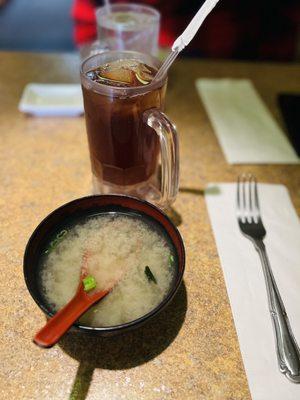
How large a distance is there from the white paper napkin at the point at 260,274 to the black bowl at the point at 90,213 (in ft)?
0.51

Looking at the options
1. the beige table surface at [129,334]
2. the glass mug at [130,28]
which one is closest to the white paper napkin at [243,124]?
the beige table surface at [129,334]

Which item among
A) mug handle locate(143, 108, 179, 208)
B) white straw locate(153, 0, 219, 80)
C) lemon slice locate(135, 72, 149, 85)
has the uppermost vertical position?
white straw locate(153, 0, 219, 80)

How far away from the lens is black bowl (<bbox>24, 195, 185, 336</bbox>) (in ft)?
1.63

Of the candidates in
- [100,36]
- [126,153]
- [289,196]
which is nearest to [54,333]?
[126,153]

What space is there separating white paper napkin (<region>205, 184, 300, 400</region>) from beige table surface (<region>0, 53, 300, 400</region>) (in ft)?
0.06

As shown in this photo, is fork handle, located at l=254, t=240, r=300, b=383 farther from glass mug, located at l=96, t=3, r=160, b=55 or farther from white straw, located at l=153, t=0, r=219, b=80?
glass mug, located at l=96, t=3, r=160, b=55

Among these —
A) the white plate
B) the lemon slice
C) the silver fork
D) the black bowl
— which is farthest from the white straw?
the white plate

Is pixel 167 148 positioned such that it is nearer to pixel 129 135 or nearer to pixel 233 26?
pixel 129 135

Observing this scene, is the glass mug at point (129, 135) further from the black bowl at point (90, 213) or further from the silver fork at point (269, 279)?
the silver fork at point (269, 279)

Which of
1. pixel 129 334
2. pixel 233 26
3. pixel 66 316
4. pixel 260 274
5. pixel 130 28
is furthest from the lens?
pixel 233 26

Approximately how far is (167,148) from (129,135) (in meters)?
0.08

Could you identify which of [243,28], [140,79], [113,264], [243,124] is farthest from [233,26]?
[113,264]

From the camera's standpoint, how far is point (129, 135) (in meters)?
0.70

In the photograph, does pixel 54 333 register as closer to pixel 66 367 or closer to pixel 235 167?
pixel 66 367
